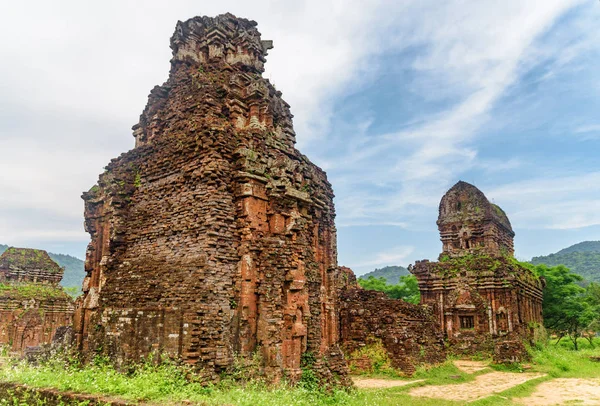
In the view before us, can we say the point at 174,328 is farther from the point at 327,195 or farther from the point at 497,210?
the point at 497,210

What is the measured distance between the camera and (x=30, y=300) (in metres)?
26.8

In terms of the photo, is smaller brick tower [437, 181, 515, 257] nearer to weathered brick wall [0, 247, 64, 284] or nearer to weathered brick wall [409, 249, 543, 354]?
weathered brick wall [409, 249, 543, 354]

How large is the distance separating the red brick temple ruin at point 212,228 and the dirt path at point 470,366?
11303 millimetres

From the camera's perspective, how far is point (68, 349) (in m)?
12.9

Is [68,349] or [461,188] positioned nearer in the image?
[68,349]

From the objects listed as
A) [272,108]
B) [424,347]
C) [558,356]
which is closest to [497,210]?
[558,356]

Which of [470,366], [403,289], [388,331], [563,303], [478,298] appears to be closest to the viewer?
[388,331]

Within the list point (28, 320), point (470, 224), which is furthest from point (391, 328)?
point (28, 320)

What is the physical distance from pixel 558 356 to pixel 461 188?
40.1 feet

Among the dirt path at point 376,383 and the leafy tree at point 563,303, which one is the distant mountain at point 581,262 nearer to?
the leafy tree at point 563,303

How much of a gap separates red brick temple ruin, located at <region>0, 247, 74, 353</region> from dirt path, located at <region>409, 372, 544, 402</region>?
1811cm

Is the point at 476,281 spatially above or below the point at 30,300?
above

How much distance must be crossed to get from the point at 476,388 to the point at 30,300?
2324 cm

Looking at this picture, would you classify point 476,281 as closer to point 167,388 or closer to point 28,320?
point 167,388
